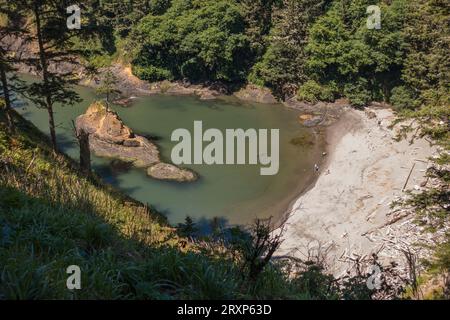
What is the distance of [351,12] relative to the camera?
157ft

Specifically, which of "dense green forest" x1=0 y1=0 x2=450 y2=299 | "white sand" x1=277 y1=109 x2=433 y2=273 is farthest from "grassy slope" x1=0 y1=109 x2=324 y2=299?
"white sand" x1=277 y1=109 x2=433 y2=273

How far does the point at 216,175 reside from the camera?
108ft

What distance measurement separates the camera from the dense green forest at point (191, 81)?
556 cm

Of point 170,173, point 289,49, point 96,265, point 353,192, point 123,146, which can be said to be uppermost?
point 289,49

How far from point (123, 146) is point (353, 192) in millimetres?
19023

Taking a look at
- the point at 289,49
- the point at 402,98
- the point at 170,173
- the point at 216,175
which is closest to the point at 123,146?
the point at 170,173

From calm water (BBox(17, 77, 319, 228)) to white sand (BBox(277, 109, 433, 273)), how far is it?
6.21ft

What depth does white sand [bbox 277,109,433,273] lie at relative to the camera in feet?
77.4

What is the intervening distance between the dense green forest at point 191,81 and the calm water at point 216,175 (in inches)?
205

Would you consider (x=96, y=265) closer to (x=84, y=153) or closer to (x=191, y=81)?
(x=84, y=153)

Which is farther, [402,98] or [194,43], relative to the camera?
[194,43]

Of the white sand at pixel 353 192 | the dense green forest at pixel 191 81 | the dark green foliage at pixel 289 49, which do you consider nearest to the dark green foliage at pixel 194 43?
the dense green forest at pixel 191 81

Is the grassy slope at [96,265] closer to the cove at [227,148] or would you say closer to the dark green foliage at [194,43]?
the cove at [227,148]

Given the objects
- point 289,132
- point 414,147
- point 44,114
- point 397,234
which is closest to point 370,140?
point 414,147
